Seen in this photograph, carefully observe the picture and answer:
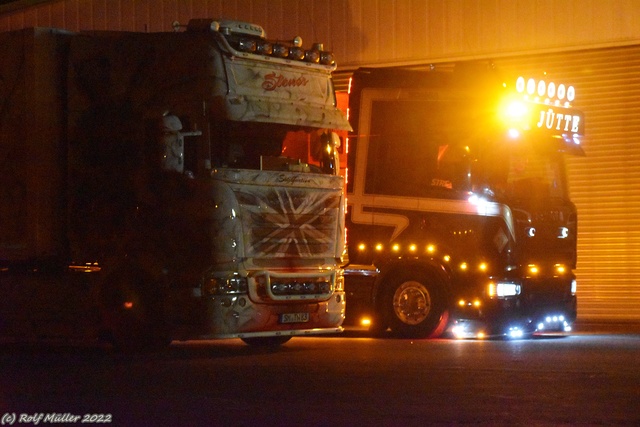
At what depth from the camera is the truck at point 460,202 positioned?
1408cm

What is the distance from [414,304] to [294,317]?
2.83m

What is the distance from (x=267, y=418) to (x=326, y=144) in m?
5.52

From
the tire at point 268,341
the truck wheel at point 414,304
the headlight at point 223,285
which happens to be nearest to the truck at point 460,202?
the truck wheel at point 414,304

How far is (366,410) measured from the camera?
842 cm

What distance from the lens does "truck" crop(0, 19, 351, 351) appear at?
38.2 ft

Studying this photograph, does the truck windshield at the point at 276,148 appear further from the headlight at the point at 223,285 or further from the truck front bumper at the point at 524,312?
the truck front bumper at the point at 524,312

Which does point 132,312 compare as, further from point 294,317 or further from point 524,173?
point 524,173

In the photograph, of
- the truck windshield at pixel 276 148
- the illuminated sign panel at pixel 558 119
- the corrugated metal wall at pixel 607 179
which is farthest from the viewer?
the corrugated metal wall at pixel 607 179

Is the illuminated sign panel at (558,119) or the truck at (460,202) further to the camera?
the illuminated sign panel at (558,119)

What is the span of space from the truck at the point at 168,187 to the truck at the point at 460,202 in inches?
70.1

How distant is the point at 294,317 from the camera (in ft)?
39.9

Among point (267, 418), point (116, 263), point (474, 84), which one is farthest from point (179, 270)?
point (474, 84)

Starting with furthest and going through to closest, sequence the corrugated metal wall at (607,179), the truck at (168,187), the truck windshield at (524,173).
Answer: the corrugated metal wall at (607,179)
the truck windshield at (524,173)
the truck at (168,187)

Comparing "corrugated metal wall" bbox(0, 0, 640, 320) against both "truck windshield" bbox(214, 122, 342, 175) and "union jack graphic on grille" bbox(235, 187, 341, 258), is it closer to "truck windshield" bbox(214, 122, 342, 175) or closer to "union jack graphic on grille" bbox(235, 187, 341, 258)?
"truck windshield" bbox(214, 122, 342, 175)
